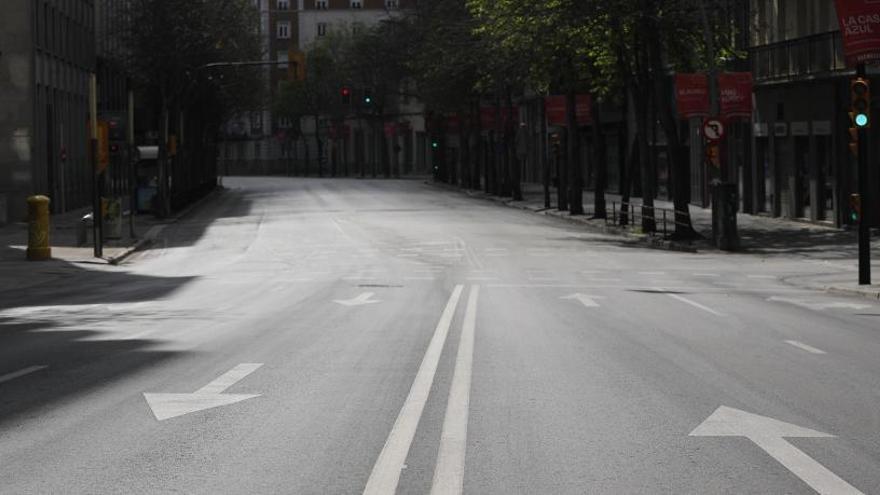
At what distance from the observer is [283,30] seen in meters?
172

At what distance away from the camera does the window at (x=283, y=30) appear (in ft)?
563

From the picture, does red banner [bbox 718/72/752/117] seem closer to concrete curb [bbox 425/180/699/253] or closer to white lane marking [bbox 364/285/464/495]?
concrete curb [bbox 425/180/699/253]

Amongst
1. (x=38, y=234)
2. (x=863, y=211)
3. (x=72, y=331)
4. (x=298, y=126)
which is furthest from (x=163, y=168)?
(x=298, y=126)

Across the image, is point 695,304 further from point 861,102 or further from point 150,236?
point 150,236

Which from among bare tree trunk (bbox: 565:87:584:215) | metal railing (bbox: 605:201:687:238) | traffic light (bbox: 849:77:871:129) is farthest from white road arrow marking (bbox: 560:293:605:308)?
bare tree trunk (bbox: 565:87:584:215)

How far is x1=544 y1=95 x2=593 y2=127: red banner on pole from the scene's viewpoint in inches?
2347

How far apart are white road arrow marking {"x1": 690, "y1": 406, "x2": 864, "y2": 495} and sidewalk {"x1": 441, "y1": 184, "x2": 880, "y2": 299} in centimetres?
1456

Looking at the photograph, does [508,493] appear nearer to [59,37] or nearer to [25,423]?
[25,423]

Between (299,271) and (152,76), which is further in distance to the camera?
(152,76)

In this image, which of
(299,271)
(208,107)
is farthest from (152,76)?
(299,271)

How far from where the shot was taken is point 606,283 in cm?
2834

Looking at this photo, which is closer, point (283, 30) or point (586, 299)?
point (586, 299)

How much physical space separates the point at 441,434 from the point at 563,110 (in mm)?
51685

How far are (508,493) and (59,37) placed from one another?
63.7 meters
